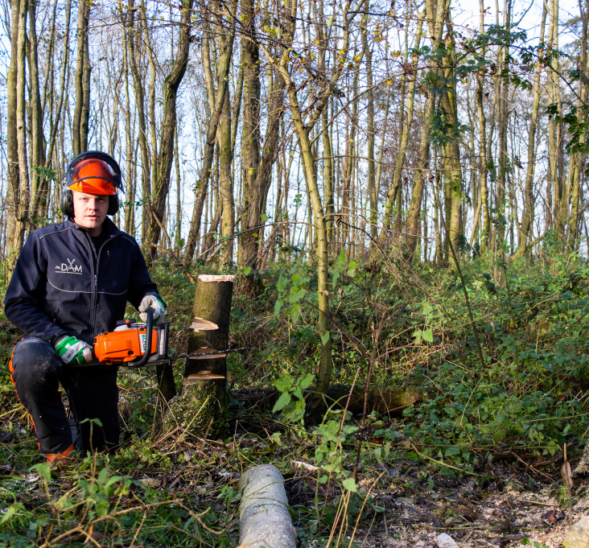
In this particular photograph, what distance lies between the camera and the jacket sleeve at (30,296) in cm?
304

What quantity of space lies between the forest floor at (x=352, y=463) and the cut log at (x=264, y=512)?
0.11 meters

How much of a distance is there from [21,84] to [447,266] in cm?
847

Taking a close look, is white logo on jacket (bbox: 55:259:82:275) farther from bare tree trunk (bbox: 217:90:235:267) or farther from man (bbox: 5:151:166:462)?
bare tree trunk (bbox: 217:90:235:267)

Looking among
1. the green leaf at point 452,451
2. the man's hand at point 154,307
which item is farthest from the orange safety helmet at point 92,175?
the green leaf at point 452,451

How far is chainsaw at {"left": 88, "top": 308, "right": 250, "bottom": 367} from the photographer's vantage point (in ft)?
9.76

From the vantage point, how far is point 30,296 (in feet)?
10.2

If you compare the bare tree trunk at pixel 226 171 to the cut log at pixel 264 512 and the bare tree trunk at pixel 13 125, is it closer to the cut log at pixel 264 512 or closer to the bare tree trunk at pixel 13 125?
the bare tree trunk at pixel 13 125

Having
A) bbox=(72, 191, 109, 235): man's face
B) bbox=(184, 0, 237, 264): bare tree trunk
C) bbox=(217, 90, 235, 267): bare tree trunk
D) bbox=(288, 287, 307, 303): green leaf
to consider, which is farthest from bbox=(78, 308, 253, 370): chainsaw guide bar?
bbox=(217, 90, 235, 267): bare tree trunk

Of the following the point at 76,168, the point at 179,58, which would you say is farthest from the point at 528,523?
the point at 179,58

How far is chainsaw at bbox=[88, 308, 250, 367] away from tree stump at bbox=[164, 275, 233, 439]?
0.39 meters

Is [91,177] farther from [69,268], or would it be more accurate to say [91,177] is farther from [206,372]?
[206,372]

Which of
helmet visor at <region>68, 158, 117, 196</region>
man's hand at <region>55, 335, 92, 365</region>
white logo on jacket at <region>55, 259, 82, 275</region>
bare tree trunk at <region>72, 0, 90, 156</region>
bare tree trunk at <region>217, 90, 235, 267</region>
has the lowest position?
man's hand at <region>55, 335, 92, 365</region>

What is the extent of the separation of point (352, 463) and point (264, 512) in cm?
91

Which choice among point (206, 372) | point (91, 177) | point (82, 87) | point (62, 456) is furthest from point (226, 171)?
point (62, 456)
